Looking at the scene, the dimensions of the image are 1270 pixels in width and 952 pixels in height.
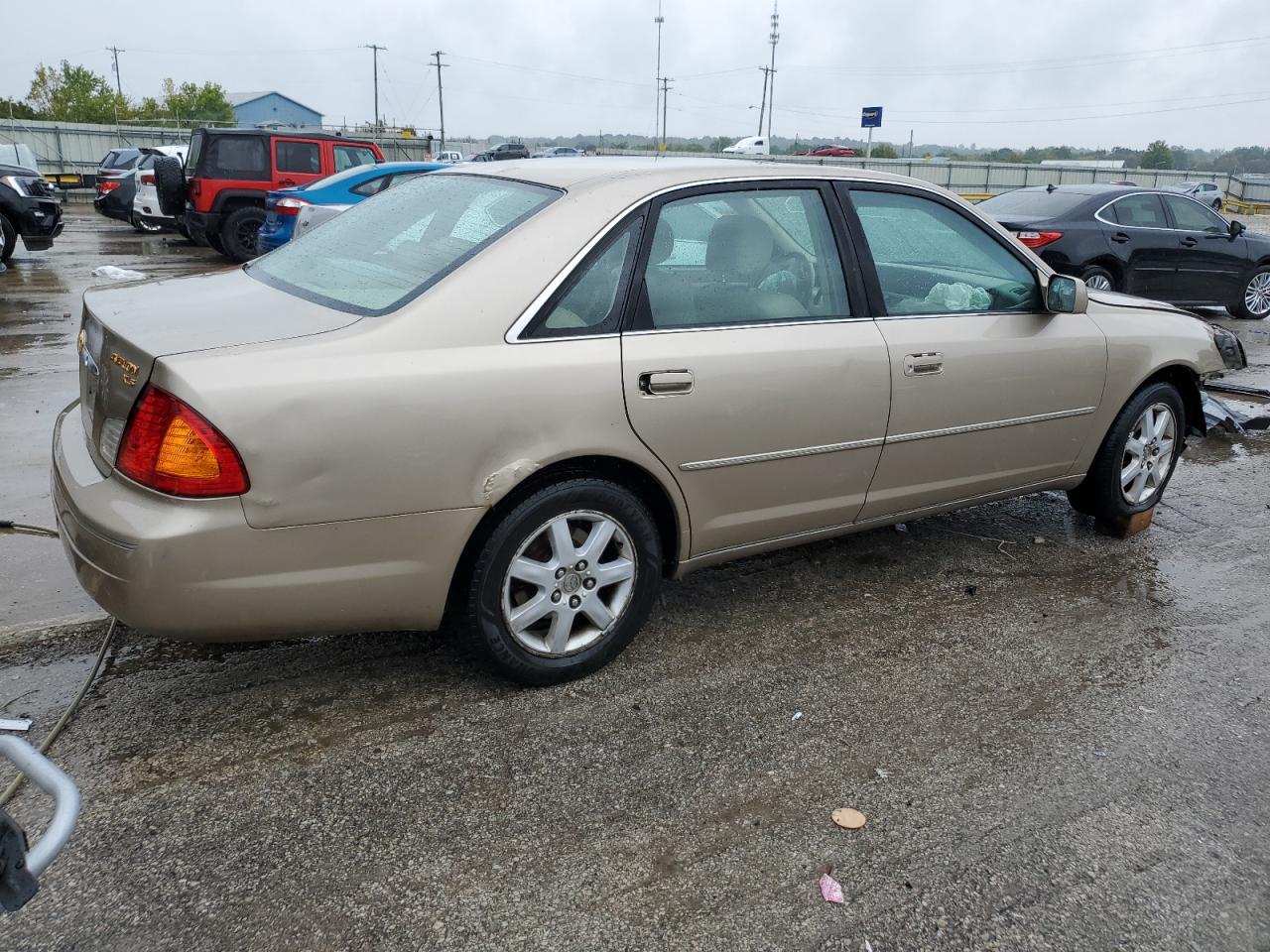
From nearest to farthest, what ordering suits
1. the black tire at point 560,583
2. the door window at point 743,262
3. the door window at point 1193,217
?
1. the black tire at point 560,583
2. the door window at point 743,262
3. the door window at point 1193,217

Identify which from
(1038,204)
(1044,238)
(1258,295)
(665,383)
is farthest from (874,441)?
(1258,295)

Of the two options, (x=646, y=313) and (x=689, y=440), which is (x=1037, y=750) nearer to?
(x=689, y=440)

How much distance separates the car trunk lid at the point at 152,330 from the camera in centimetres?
273

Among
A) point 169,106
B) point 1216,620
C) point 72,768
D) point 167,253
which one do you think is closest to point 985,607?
point 1216,620

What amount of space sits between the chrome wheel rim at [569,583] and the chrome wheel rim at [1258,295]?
39.7ft

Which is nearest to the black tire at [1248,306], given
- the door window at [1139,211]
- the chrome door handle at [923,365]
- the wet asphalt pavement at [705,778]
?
the door window at [1139,211]

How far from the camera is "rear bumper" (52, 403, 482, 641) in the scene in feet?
8.50

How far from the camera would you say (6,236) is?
12.8 metres

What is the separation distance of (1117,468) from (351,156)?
1318cm

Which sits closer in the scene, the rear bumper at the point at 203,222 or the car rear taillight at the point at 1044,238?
the car rear taillight at the point at 1044,238

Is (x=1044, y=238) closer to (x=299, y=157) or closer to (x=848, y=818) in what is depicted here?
(x=848, y=818)

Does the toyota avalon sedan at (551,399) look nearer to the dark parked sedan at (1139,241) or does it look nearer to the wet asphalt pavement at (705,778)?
the wet asphalt pavement at (705,778)

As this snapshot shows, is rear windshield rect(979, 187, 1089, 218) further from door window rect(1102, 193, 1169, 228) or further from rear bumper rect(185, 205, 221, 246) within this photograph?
rear bumper rect(185, 205, 221, 246)

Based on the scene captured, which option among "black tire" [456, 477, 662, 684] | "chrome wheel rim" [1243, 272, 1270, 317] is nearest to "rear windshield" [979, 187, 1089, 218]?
"chrome wheel rim" [1243, 272, 1270, 317]
